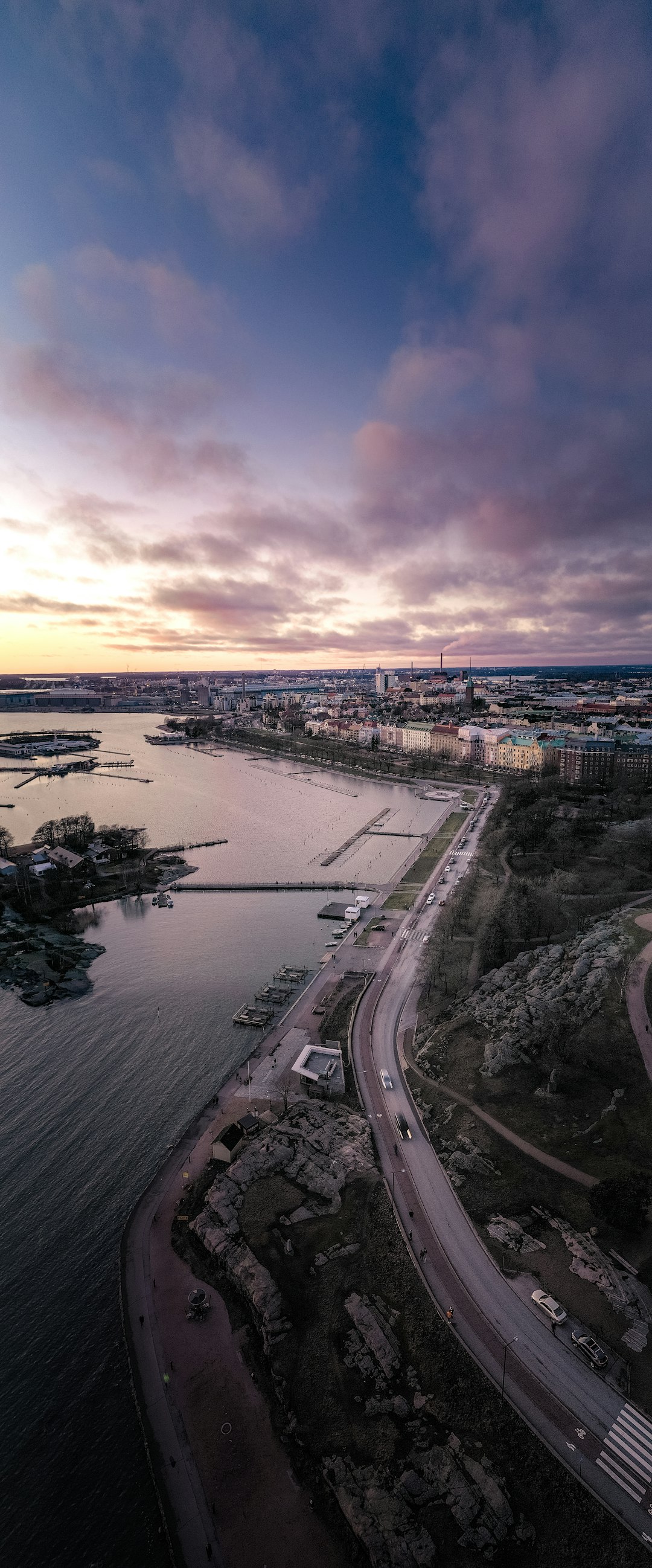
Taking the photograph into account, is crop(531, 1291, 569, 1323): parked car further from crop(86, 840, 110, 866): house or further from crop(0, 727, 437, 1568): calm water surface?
crop(86, 840, 110, 866): house

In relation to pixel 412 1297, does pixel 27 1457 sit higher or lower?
lower

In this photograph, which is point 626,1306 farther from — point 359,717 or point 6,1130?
point 359,717

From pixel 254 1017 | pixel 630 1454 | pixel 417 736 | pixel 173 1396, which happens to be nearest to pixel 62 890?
pixel 254 1017

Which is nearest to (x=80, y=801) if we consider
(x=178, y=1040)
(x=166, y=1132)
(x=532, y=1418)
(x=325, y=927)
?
(x=325, y=927)

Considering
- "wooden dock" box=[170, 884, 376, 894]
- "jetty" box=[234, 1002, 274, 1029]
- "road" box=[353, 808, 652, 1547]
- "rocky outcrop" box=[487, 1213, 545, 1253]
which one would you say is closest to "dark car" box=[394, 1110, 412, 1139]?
"road" box=[353, 808, 652, 1547]

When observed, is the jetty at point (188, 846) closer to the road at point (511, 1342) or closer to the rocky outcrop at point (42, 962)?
the rocky outcrop at point (42, 962)

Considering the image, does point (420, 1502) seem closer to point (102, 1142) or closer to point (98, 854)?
point (102, 1142)
